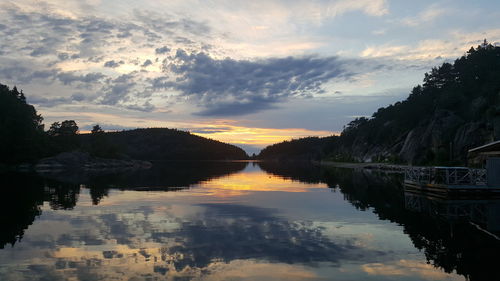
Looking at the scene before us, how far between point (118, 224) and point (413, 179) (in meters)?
34.0

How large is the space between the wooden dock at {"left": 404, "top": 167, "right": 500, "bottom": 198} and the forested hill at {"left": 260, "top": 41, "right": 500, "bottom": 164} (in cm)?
2679

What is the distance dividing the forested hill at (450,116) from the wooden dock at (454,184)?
87.9 ft

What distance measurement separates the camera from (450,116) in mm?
89438

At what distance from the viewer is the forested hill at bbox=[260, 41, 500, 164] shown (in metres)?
71.5

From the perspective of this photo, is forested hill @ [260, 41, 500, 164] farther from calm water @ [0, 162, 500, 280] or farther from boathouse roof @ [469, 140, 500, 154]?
calm water @ [0, 162, 500, 280]

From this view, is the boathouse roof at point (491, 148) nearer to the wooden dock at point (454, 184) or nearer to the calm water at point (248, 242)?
the wooden dock at point (454, 184)

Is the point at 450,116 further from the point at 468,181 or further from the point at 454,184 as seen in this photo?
the point at 454,184

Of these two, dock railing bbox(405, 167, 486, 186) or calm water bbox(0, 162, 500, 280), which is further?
dock railing bbox(405, 167, 486, 186)

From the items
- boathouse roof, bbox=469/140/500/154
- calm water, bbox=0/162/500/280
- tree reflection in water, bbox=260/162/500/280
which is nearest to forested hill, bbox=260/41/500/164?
boathouse roof, bbox=469/140/500/154

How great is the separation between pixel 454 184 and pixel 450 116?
5903 cm

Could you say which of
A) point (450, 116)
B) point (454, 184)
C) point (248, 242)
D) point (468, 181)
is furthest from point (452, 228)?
point (450, 116)

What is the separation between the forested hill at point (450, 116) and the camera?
71500mm

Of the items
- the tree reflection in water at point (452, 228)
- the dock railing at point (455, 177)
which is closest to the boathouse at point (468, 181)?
the dock railing at point (455, 177)

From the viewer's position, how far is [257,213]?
1066 inches
